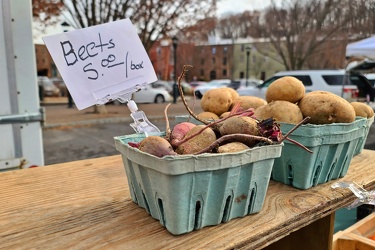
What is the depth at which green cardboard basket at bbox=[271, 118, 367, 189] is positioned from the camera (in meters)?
1.17

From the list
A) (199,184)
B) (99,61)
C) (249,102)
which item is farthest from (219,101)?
(199,184)

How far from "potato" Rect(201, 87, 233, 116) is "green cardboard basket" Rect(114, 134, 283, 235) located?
55 centimetres

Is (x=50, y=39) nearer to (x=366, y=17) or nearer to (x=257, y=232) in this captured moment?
(x=257, y=232)

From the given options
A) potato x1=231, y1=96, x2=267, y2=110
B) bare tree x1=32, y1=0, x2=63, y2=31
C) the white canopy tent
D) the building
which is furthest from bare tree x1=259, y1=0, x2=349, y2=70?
the building

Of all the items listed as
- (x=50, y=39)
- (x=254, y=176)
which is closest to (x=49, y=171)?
(x=50, y=39)

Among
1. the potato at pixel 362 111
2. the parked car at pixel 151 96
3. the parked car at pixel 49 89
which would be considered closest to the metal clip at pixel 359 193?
Answer: the potato at pixel 362 111

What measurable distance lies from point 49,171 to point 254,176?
3.17ft

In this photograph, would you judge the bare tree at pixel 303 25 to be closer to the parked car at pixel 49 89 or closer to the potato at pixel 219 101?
the parked car at pixel 49 89

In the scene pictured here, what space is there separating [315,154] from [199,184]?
1.81 ft

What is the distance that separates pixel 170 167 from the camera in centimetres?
81

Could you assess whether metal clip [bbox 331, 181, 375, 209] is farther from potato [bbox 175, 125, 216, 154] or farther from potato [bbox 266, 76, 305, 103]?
potato [bbox 175, 125, 216, 154]

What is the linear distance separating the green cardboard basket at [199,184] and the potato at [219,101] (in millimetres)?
553

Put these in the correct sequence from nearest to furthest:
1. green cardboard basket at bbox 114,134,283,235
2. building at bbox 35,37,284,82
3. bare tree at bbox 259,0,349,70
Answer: green cardboard basket at bbox 114,134,283,235 < bare tree at bbox 259,0,349,70 < building at bbox 35,37,284,82

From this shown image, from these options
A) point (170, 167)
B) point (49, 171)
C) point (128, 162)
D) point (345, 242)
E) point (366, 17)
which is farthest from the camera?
point (366, 17)
